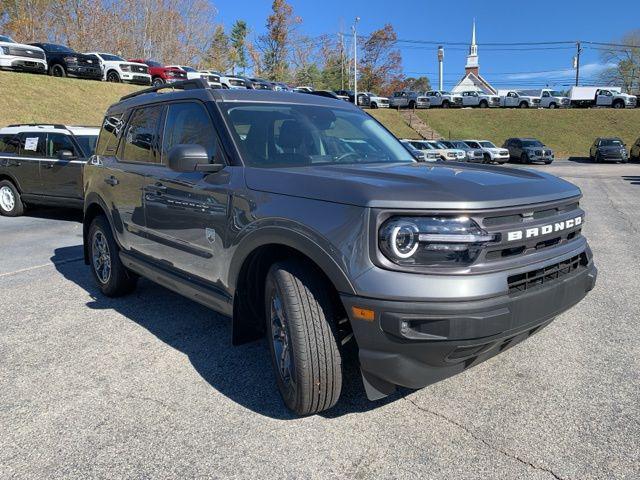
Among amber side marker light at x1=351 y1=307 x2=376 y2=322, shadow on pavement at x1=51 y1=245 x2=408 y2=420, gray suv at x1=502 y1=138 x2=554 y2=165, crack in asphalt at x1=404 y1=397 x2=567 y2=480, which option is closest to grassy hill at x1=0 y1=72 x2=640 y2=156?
gray suv at x1=502 y1=138 x2=554 y2=165

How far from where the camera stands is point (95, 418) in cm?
298

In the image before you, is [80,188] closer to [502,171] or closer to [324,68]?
[502,171]

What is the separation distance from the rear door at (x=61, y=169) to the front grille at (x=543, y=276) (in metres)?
8.42

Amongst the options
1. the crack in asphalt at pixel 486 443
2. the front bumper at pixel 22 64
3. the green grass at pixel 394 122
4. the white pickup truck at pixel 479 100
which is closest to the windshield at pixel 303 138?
the crack in asphalt at pixel 486 443

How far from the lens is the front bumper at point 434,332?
2350 mm

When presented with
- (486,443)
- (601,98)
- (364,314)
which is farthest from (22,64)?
(601,98)

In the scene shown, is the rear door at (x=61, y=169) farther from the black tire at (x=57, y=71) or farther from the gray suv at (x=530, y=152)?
the gray suv at (x=530, y=152)

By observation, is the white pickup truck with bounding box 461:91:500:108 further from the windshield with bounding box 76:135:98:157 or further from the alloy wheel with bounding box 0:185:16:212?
the alloy wheel with bounding box 0:185:16:212

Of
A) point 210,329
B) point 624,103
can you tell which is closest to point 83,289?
point 210,329

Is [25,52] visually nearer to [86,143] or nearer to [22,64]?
[22,64]

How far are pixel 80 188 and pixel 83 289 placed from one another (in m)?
4.30

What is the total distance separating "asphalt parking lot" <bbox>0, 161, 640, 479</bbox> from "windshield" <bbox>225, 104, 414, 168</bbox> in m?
1.45

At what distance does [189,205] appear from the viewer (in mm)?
3582

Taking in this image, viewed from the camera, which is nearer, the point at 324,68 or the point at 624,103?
the point at 624,103
